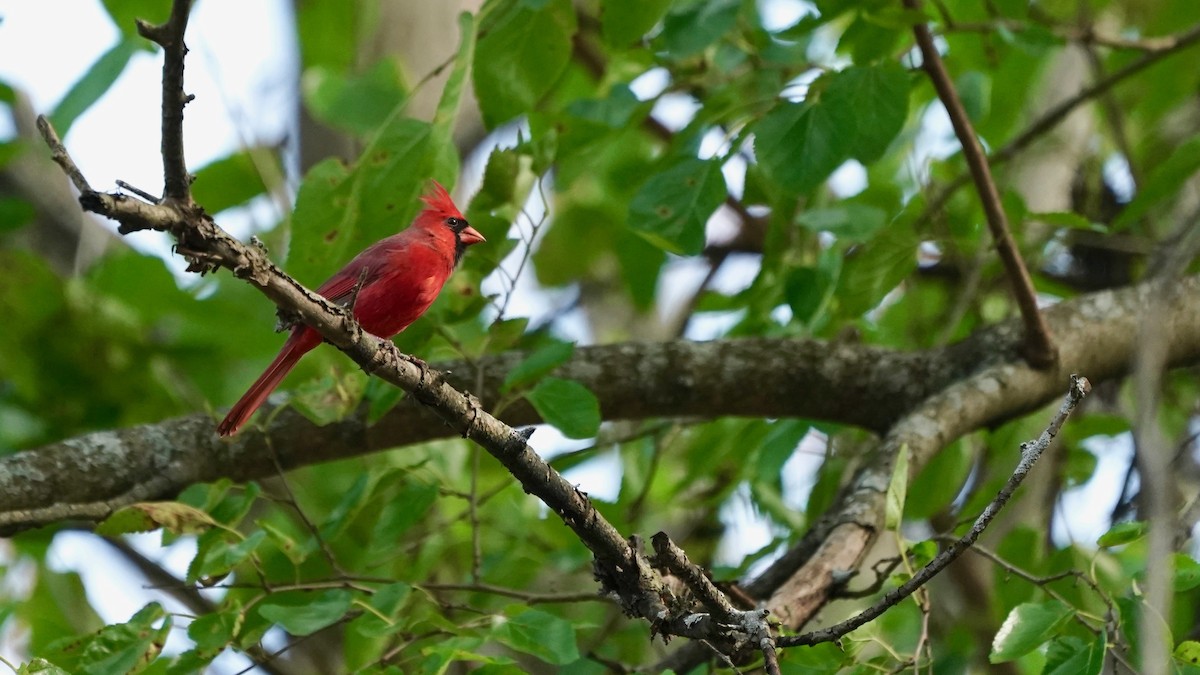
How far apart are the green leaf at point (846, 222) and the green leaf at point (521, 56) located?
763 mm

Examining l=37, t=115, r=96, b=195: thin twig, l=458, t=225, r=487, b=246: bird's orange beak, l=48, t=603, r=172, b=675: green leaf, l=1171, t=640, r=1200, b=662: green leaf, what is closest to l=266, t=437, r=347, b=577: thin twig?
l=48, t=603, r=172, b=675: green leaf

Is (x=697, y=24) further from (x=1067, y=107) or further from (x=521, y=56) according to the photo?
(x=1067, y=107)

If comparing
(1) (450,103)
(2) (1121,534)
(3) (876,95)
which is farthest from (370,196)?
(2) (1121,534)

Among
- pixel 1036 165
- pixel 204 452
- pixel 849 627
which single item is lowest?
pixel 849 627

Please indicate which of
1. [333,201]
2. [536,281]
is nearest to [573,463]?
[333,201]

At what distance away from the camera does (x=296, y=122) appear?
5.58m

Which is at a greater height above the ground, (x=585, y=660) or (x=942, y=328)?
(x=942, y=328)

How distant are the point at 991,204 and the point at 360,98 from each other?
1950 millimetres

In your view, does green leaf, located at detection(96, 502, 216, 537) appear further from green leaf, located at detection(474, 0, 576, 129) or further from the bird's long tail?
green leaf, located at detection(474, 0, 576, 129)

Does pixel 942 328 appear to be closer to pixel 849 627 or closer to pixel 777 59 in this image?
pixel 777 59

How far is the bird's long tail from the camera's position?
2848mm

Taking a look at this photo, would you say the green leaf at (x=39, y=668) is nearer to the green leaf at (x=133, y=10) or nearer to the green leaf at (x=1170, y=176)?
the green leaf at (x=133, y=10)

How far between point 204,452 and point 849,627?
5.90ft

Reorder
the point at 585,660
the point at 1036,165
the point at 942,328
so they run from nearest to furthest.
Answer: the point at 585,660 → the point at 942,328 → the point at 1036,165
